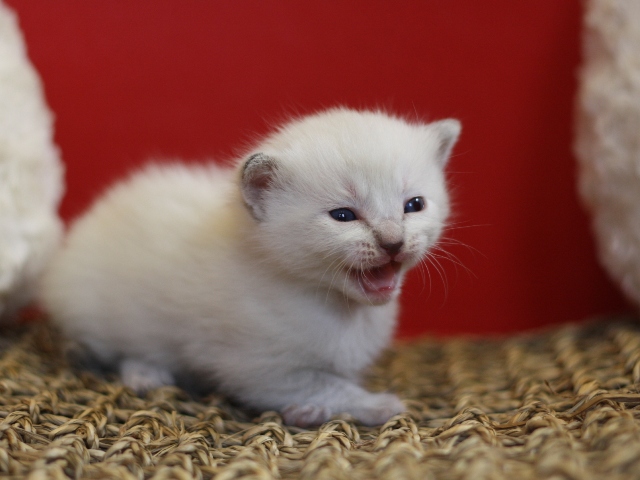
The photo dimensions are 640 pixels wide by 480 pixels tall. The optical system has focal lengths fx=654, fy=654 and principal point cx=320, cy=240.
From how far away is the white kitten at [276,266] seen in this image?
169 centimetres

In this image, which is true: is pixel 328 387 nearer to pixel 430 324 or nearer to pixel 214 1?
pixel 430 324

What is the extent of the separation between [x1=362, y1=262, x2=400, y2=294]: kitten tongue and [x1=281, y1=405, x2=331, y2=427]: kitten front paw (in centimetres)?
37

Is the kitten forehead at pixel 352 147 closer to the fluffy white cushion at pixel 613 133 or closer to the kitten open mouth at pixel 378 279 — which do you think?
the kitten open mouth at pixel 378 279

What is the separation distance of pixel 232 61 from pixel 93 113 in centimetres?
63

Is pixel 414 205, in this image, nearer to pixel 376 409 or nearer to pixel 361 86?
pixel 376 409

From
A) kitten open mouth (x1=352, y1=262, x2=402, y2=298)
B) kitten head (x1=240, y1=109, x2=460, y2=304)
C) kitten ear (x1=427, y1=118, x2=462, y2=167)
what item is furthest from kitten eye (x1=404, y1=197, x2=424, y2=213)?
kitten ear (x1=427, y1=118, x2=462, y2=167)

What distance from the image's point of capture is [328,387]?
1886 millimetres

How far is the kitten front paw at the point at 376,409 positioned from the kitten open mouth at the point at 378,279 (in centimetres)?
31

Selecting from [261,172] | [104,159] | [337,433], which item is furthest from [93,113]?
[337,433]

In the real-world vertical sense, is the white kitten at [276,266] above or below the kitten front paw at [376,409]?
above

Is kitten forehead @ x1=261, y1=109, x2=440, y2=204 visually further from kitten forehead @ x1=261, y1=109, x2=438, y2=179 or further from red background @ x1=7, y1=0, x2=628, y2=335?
red background @ x1=7, y1=0, x2=628, y2=335

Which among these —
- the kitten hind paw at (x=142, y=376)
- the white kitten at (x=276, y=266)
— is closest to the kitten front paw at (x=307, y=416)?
the white kitten at (x=276, y=266)

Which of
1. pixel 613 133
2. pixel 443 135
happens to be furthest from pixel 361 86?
pixel 613 133

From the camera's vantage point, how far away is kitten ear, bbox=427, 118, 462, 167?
196 centimetres
